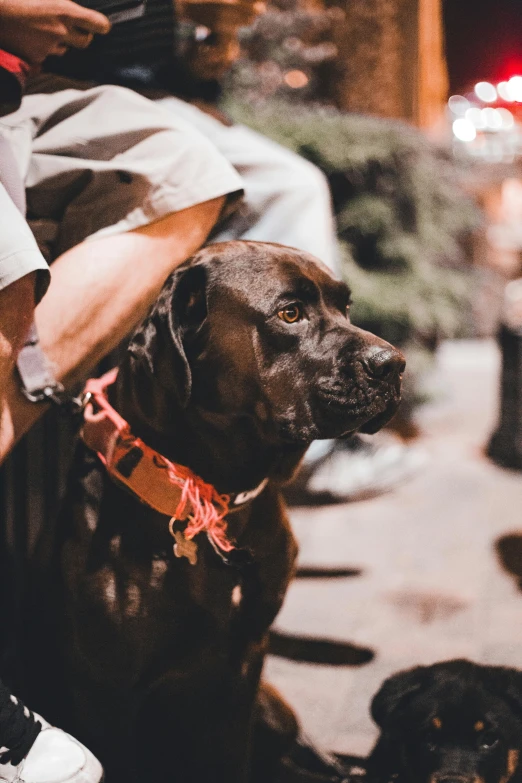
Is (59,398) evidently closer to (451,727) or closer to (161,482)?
(161,482)

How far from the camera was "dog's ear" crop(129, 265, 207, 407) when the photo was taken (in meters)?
1.15

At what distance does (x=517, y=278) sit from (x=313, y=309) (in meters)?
5.19

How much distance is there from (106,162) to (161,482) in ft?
1.88

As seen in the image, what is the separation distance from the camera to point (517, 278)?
19.6ft

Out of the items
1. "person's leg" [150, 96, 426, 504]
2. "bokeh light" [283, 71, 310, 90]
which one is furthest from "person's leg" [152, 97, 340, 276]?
"bokeh light" [283, 71, 310, 90]

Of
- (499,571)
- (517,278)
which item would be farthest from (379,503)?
(517,278)

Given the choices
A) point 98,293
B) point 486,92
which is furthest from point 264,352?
point 486,92

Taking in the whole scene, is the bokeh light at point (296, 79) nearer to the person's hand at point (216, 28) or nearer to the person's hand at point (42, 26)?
the person's hand at point (216, 28)

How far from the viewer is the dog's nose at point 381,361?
45.3 inches

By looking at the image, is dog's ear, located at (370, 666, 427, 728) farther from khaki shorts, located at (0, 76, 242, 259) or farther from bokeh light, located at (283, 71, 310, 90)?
bokeh light, located at (283, 71, 310, 90)

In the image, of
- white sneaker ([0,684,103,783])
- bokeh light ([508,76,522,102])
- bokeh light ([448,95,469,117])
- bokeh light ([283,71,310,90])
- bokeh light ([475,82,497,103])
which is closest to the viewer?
white sneaker ([0,684,103,783])

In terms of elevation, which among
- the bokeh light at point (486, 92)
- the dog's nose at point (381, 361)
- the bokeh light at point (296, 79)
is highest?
the dog's nose at point (381, 361)

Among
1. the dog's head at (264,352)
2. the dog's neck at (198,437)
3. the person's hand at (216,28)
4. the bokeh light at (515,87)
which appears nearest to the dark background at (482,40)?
the bokeh light at (515,87)

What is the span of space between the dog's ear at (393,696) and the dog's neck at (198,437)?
0.43 meters
